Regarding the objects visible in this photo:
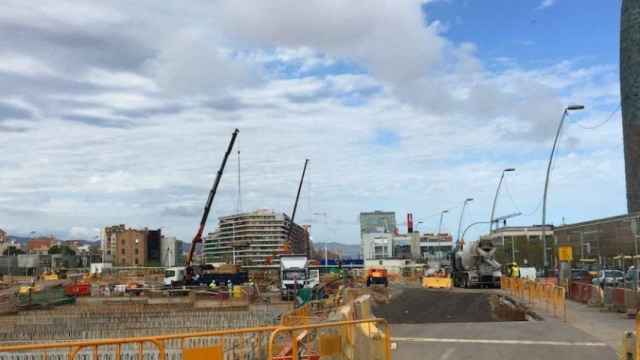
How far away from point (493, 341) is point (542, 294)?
13504 mm

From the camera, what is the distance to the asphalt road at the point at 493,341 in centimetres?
1711

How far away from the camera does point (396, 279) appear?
91.9m

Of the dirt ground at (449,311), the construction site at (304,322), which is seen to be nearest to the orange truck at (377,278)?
the construction site at (304,322)

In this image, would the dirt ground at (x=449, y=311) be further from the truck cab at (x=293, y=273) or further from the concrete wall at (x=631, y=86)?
the concrete wall at (x=631, y=86)

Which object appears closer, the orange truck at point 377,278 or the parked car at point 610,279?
the parked car at point 610,279

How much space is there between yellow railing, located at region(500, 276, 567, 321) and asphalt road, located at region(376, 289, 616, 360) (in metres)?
2.34

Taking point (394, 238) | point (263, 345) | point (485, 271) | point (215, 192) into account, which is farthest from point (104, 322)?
point (394, 238)

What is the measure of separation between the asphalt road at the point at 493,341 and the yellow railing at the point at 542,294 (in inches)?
92.2

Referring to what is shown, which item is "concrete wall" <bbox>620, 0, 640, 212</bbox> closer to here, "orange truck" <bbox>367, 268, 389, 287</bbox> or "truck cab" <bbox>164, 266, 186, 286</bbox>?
"orange truck" <bbox>367, 268, 389, 287</bbox>

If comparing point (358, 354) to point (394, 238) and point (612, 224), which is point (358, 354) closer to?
point (612, 224)

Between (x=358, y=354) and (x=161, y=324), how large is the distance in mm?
18249

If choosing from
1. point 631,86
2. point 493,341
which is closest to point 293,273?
point 493,341

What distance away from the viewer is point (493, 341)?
1988cm

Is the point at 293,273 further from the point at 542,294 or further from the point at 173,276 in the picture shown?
the point at 542,294
